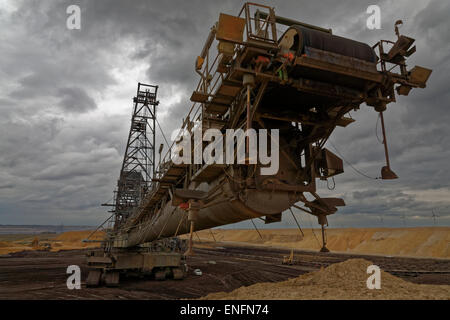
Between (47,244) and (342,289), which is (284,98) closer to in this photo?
(342,289)

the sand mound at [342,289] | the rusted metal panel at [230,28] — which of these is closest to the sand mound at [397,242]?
the sand mound at [342,289]

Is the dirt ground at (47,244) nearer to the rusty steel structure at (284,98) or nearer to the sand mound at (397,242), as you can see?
the rusty steel structure at (284,98)

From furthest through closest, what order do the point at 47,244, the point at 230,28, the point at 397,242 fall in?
1. the point at 47,244
2. the point at 397,242
3. the point at 230,28

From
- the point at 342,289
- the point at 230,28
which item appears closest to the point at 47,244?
the point at 342,289

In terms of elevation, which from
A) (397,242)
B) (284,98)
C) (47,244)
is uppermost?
(284,98)

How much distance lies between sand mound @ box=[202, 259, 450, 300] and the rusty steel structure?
5.66 feet

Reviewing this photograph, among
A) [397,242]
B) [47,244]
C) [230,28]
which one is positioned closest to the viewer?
[230,28]

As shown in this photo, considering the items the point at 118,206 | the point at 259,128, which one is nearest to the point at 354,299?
the point at 259,128

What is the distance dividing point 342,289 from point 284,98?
197 inches

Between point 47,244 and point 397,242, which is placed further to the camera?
point 47,244

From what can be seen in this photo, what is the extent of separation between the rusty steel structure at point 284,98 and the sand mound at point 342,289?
68.0 inches

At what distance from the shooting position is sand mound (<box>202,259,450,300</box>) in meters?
6.02

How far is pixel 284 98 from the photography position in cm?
609

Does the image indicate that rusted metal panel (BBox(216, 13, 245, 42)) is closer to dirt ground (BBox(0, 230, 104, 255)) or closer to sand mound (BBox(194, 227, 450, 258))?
dirt ground (BBox(0, 230, 104, 255))
